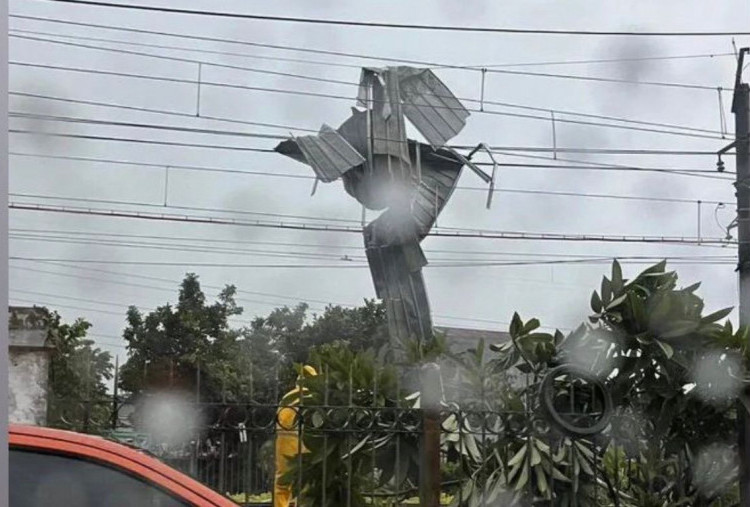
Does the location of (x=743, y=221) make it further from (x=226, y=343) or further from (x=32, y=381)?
(x=32, y=381)

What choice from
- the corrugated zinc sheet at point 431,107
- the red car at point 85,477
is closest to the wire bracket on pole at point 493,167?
the corrugated zinc sheet at point 431,107

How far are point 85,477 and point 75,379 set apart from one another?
4.90 ft

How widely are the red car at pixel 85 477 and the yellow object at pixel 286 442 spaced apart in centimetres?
139

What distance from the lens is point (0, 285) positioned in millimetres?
751

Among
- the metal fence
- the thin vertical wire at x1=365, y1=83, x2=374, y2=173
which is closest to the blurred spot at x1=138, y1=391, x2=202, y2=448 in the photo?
the metal fence

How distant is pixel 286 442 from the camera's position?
3129 mm

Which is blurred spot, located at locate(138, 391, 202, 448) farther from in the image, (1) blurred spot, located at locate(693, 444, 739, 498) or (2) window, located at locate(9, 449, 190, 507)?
(1) blurred spot, located at locate(693, 444, 739, 498)

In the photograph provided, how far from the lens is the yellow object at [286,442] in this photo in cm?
307

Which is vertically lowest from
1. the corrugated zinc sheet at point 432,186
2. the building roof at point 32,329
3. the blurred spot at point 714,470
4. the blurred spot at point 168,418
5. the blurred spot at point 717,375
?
the blurred spot at point 714,470

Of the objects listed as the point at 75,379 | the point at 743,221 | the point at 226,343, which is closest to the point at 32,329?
the point at 75,379

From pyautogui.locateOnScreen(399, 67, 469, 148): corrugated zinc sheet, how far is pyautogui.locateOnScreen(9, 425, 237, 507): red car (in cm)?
379

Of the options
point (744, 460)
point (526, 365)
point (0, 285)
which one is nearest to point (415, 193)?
point (526, 365)

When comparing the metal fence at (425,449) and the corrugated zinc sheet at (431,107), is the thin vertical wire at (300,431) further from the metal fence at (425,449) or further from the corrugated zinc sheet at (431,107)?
the corrugated zinc sheet at (431,107)

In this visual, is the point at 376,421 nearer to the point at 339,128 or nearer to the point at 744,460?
the point at 744,460
